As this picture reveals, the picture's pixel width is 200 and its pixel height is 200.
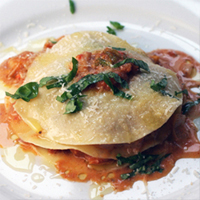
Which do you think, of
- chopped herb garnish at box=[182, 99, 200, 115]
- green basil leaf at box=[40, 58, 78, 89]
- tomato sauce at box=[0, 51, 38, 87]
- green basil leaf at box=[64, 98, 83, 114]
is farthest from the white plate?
green basil leaf at box=[64, 98, 83, 114]

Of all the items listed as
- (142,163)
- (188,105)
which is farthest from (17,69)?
(188,105)

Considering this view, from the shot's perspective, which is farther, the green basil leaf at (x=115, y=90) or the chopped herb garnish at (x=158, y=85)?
the chopped herb garnish at (x=158, y=85)

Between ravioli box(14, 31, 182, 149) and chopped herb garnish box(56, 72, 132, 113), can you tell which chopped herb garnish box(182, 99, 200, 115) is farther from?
chopped herb garnish box(56, 72, 132, 113)

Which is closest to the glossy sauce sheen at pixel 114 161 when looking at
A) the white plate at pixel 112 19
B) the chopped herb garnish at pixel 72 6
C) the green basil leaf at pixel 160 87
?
the green basil leaf at pixel 160 87

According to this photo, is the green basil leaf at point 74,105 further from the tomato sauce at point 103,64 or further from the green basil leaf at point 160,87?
the green basil leaf at point 160,87

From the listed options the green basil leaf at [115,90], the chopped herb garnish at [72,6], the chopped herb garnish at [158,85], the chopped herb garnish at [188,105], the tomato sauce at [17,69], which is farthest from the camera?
the chopped herb garnish at [72,6]

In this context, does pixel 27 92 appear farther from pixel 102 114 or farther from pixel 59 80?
pixel 102 114

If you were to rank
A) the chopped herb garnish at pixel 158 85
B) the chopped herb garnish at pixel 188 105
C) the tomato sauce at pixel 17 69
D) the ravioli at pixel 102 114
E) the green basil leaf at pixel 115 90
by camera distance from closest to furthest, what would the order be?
the ravioli at pixel 102 114 → the green basil leaf at pixel 115 90 → the chopped herb garnish at pixel 158 85 → the chopped herb garnish at pixel 188 105 → the tomato sauce at pixel 17 69
